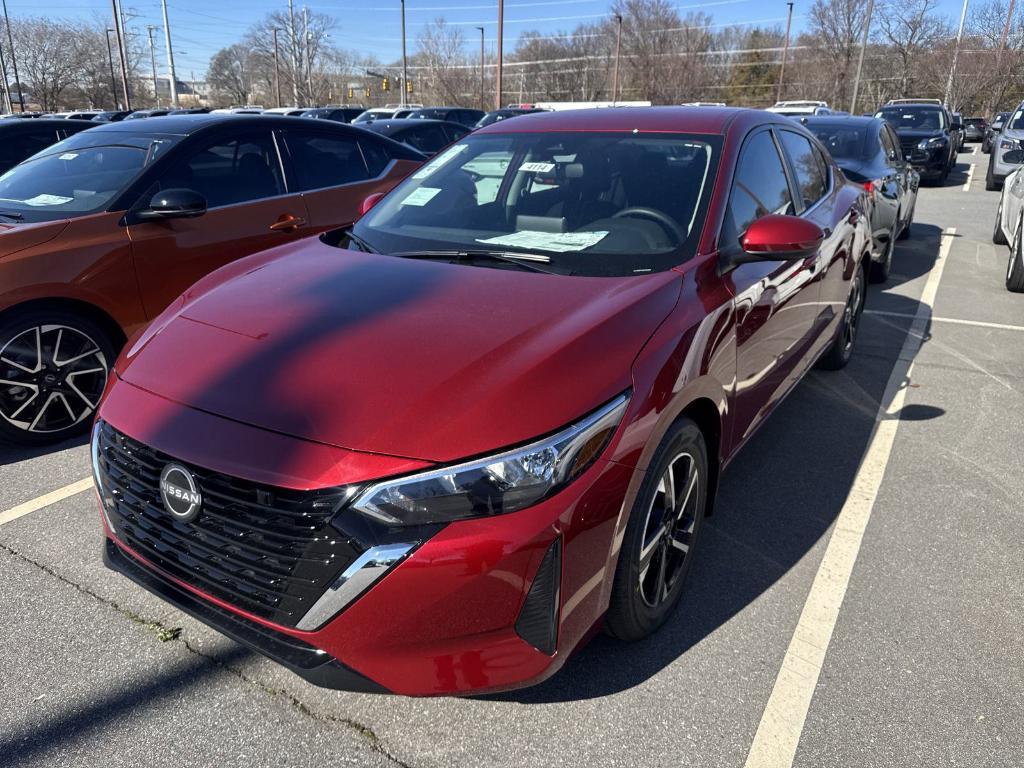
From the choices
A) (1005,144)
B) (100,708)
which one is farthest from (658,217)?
(1005,144)

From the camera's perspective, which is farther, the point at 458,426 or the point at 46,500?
the point at 46,500

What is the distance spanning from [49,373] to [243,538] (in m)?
2.75

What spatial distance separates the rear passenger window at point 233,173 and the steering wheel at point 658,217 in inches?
113

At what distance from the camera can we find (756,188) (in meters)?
3.38

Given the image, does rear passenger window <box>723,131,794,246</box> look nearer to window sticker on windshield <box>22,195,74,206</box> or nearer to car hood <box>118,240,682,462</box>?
car hood <box>118,240,682,462</box>

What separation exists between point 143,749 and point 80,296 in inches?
A: 108

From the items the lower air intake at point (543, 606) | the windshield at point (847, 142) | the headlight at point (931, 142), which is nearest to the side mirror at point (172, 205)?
the lower air intake at point (543, 606)

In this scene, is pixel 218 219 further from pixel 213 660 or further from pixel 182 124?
pixel 213 660

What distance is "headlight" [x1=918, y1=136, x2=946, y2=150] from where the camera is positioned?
16594mm

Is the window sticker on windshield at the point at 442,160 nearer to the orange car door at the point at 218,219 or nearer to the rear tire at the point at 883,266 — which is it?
the orange car door at the point at 218,219

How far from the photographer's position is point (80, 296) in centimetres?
405

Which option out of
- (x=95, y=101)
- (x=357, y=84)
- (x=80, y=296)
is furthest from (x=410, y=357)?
(x=357, y=84)

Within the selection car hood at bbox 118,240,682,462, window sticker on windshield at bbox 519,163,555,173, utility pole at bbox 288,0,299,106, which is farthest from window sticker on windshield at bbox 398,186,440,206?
utility pole at bbox 288,0,299,106

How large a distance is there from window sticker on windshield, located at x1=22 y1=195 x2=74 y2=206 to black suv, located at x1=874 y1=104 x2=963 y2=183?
53.0 feet
